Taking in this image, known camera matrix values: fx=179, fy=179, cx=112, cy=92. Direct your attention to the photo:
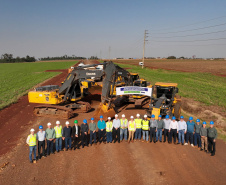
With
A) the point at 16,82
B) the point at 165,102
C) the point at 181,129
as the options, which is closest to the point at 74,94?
the point at 165,102

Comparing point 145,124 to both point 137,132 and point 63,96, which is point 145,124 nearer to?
point 137,132

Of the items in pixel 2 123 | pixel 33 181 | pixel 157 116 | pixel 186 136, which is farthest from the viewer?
pixel 2 123

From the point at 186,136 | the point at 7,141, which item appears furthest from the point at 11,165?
the point at 186,136

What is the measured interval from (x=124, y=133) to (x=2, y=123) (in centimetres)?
946

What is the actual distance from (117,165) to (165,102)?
6.27m

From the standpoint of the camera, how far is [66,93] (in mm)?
13930

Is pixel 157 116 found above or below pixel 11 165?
above

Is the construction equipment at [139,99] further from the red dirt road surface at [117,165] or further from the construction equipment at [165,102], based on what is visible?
the red dirt road surface at [117,165]

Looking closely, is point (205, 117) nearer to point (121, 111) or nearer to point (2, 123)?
point (121, 111)

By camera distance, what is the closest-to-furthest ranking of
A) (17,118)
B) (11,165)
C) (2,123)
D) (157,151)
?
1. (11,165)
2. (157,151)
3. (2,123)
4. (17,118)

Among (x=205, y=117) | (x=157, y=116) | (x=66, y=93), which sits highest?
(x=66, y=93)

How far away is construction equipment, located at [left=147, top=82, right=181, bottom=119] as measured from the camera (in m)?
11.7

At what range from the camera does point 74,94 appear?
49.0ft

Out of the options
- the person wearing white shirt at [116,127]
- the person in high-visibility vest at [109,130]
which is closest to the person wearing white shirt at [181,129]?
the person wearing white shirt at [116,127]
